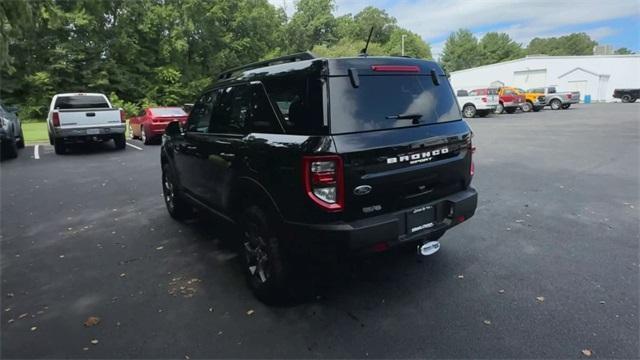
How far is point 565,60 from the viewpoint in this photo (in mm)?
44531

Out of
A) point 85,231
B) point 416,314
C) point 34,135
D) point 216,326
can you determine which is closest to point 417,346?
point 416,314

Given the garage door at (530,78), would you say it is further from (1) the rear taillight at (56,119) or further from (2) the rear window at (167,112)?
(1) the rear taillight at (56,119)

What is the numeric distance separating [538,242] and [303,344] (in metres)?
3.14

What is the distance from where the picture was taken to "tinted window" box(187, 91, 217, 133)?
4.66 metres

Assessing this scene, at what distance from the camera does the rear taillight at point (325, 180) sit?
2.88 m

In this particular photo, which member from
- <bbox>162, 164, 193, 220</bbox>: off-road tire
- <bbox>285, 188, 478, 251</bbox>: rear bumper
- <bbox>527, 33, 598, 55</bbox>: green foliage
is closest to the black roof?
<bbox>285, 188, 478, 251</bbox>: rear bumper

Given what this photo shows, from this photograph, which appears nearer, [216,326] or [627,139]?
[216,326]

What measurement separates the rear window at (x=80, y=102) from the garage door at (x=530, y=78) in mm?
44813

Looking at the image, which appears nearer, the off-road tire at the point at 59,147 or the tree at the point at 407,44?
the off-road tire at the point at 59,147

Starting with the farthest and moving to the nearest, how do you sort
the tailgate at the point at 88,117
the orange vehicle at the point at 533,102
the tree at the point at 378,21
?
the tree at the point at 378,21 < the orange vehicle at the point at 533,102 < the tailgate at the point at 88,117

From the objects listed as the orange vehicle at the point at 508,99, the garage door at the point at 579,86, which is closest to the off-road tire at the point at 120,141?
the orange vehicle at the point at 508,99

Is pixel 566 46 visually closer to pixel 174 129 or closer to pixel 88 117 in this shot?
pixel 88 117

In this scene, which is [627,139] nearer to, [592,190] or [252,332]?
[592,190]

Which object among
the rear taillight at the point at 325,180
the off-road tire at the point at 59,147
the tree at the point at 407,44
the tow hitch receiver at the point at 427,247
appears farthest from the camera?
the tree at the point at 407,44
